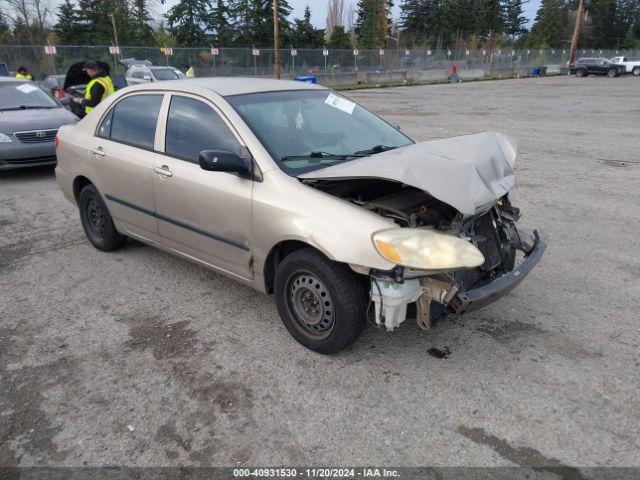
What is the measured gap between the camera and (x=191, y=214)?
382 centimetres

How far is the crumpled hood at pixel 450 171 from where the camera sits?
2.86 m

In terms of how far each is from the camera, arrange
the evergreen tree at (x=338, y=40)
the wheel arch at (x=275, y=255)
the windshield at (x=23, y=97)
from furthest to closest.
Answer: the evergreen tree at (x=338, y=40), the windshield at (x=23, y=97), the wheel arch at (x=275, y=255)

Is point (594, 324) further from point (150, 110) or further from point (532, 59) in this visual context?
point (532, 59)

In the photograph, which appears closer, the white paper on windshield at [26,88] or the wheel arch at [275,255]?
the wheel arch at [275,255]

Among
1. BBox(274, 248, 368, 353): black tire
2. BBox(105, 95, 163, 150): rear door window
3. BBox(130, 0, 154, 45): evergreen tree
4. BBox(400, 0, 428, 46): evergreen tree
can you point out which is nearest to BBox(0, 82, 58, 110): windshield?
BBox(105, 95, 163, 150): rear door window

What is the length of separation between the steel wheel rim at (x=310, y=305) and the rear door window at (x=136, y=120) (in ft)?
5.95

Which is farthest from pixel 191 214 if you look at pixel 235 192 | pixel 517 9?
pixel 517 9

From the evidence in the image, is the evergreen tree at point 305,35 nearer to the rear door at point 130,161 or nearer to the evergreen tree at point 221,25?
the evergreen tree at point 221,25

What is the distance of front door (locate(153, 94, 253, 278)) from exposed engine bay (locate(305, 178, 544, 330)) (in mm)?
643

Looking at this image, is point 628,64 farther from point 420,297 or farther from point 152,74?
point 420,297

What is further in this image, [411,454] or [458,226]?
[458,226]

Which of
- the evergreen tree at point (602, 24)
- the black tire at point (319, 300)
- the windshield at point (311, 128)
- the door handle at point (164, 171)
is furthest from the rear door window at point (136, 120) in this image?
the evergreen tree at point (602, 24)

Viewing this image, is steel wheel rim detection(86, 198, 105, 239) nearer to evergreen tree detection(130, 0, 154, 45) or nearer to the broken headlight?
the broken headlight

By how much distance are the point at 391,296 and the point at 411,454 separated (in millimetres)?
821
